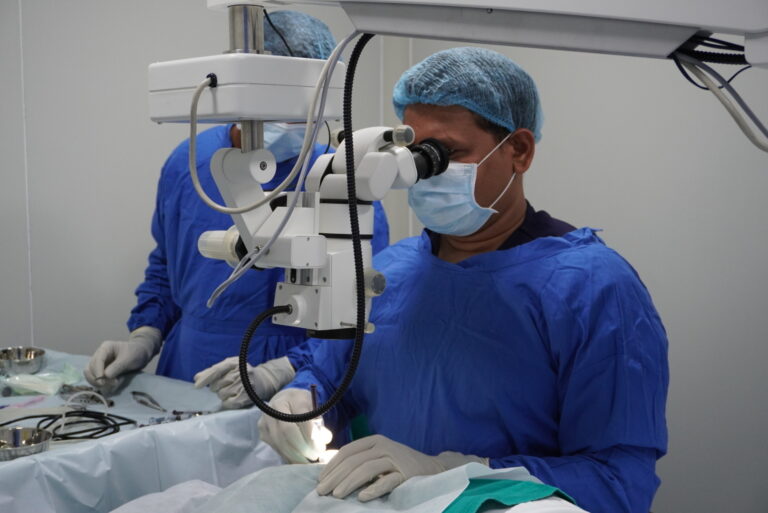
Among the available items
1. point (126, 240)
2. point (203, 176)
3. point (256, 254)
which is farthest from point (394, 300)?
point (126, 240)

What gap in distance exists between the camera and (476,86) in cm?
163

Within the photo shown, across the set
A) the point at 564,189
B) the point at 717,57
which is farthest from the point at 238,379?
the point at 564,189

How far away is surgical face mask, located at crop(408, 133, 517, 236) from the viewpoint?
5.29 feet

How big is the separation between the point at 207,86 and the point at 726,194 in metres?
2.15

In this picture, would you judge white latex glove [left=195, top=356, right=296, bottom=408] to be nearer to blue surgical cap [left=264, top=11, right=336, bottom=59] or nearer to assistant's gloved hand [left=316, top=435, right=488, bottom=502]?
assistant's gloved hand [left=316, top=435, right=488, bottom=502]

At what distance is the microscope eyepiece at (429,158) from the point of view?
133 cm

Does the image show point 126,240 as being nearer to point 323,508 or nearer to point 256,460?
point 256,460

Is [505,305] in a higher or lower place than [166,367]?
higher

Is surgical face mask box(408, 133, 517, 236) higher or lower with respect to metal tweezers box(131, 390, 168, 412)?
higher

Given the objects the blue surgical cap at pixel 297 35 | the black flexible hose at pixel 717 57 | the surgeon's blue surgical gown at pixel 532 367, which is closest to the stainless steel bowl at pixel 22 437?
the surgeon's blue surgical gown at pixel 532 367

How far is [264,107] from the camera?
1111mm

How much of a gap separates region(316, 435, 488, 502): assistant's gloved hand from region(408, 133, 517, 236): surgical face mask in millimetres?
477

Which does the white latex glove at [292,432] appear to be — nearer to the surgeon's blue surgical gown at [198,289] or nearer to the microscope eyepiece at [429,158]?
the surgeon's blue surgical gown at [198,289]

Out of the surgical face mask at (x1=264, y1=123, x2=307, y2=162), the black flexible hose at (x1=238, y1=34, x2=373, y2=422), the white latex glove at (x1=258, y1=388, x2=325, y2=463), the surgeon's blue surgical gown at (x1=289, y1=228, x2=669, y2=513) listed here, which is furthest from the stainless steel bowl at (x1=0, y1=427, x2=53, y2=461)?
the surgical face mask at (x1=264, y1=123, x2=307, y2=162)
